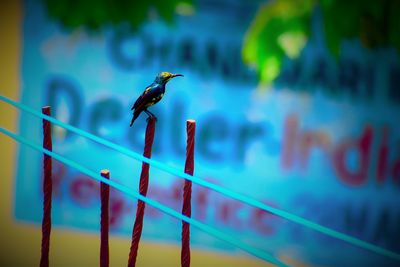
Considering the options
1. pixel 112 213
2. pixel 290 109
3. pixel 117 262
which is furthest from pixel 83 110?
pixel 290 109

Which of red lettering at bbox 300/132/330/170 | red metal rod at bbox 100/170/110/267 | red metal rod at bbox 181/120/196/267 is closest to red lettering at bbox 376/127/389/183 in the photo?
red lettering at bbox 300/132/330/170

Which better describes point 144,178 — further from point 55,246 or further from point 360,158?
point 360,158

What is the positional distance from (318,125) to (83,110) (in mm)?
1184

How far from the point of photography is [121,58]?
7.04 ft

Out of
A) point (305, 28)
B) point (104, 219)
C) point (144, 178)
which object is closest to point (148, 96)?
point (144, 178)

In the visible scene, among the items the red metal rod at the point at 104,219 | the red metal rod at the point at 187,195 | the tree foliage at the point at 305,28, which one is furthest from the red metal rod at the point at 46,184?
the tree foliage at the point at 305,28

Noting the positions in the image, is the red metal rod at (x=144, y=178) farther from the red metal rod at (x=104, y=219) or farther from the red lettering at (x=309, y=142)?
the red lettering at (x=309, y=142)

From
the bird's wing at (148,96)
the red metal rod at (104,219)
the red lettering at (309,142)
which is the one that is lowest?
the red metal rod at (104,219)

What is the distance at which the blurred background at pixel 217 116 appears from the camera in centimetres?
212

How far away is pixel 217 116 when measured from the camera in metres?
2.20

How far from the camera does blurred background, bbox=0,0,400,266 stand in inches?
83.7

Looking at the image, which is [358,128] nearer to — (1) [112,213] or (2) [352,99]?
(2) [352,99]

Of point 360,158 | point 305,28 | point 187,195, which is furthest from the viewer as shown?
point 360,158

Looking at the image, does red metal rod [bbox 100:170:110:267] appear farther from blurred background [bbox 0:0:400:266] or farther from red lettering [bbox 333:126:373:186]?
red lettering [bbox 333:126:373:186]
